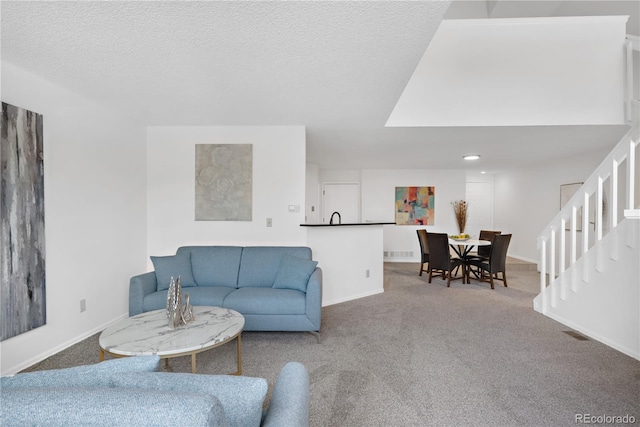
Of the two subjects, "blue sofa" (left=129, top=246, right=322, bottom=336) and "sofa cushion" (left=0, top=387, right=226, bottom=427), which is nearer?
"sofa cushion" (left=0, top=387, right=226, bottom=427)

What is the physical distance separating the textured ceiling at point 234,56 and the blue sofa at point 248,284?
5.18 ft

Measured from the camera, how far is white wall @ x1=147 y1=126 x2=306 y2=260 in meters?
3.92

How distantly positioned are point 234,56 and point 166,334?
6.35 ft

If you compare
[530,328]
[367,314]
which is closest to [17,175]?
[367,314]

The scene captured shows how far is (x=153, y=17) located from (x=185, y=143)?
235 cm

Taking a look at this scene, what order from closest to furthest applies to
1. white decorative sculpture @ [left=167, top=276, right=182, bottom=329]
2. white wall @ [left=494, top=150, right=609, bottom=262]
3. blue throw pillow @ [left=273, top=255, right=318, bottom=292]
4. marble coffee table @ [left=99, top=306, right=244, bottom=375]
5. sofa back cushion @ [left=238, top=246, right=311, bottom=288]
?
marble coffee table @ [left=99, top=306, right=244, bottom=375], white decorative sculpture @ [left=167, top=276, right=182, bottom=329], blue throw pillow @ [left=273, top=255, right=318, bottom=292], sofa back cushion @ [left=238, top=246, right=311, bottom=288], white wall @ [left=494, top=150, right=609, bottom=262]

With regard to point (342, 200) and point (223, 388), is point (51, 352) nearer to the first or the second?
point (223, 388)

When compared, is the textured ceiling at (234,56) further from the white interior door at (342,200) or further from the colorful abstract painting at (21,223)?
the white interior door at (342,200)

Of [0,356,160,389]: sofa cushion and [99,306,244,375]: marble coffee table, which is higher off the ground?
[0,356,160,389]: sofa cushion

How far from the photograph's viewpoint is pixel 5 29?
1.86 m

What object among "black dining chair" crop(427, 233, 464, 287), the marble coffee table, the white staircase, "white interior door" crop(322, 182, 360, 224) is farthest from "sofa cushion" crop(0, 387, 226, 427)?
"white interior door" crop(322, 182, 360, 224)

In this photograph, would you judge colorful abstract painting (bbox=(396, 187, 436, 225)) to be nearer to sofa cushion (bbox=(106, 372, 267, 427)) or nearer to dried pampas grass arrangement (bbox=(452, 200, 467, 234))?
dried pampas grass arrangement (bbox=(452, 200, 467, 234))

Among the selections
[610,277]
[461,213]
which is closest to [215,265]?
[610,277]

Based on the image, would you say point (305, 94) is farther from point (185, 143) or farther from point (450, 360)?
point (450, 360)
